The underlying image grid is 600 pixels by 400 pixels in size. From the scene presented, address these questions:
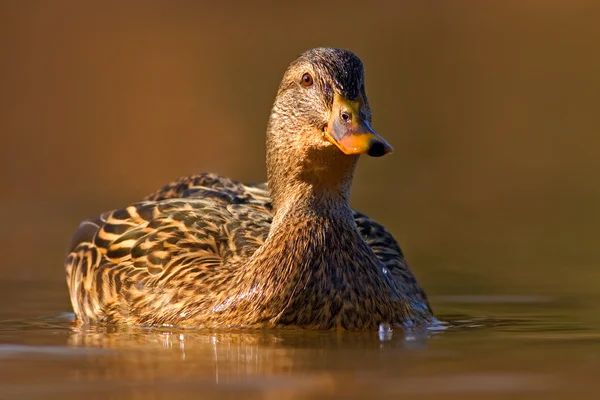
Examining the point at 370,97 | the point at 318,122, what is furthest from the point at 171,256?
the point at 370,97

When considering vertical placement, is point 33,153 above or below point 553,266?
above

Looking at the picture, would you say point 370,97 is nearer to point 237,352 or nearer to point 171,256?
point 171,256

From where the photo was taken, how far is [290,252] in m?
9.16

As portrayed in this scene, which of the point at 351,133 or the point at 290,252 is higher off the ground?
the point at 351,133

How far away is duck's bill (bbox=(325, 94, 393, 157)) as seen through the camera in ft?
27.8

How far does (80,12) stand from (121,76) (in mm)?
2088

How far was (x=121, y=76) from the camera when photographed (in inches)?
881

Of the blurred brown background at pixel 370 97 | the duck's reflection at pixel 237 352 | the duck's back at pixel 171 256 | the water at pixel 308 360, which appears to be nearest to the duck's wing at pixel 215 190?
the duck's back at pixel 171 256

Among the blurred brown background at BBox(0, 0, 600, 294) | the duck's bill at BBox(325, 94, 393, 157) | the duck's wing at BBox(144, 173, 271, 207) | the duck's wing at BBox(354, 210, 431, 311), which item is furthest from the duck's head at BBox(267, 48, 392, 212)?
the blurred brown background at BBox(0, 0, 600, 294)

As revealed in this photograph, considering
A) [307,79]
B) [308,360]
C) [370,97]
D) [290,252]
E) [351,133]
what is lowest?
[308,360]

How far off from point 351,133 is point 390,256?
1854 millimetres

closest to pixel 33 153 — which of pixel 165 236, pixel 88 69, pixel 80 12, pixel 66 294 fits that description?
pixel 88 69

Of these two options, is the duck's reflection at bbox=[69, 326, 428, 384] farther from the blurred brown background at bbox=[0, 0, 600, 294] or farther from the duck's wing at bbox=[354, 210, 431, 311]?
the blurred brown background at bbox=[0, 0, 600, 294]

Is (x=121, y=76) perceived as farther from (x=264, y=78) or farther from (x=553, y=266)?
(x=553, y=266)
